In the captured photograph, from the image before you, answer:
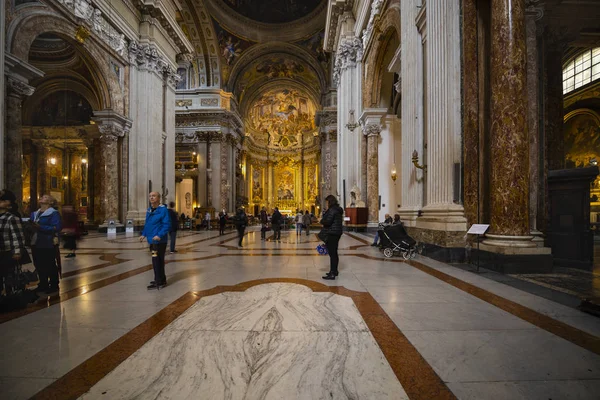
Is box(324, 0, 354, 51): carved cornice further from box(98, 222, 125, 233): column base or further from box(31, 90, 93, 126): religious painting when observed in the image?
box(98, 222, 125, 233): column base

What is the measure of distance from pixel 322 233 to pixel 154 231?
263 centimetres

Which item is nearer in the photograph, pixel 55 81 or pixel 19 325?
pixel 19 325

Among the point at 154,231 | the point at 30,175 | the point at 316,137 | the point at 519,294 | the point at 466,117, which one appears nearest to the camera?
the point at 519,294

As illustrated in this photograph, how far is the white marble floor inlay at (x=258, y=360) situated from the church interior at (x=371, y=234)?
2 cm

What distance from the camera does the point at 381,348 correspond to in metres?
2.45

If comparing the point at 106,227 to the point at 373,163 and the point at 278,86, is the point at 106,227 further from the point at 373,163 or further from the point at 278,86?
the point at 278,86

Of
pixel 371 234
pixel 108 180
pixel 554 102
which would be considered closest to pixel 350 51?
pixel 371 234

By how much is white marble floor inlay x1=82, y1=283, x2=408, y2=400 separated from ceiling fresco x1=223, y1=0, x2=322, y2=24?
33.7 m

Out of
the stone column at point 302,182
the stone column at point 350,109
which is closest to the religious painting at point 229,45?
the stone column at point 302,182

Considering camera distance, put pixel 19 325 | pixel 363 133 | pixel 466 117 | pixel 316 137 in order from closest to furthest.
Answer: pixel 19 325
pixel 466 117
pixel 363 133
pixel 316 137

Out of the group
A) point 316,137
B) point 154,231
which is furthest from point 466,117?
point 316,137

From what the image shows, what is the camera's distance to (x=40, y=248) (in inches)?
163

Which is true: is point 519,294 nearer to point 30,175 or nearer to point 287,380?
point 287,380

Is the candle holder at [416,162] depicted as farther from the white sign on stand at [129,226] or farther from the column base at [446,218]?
the white sign on stand at [129,226]
